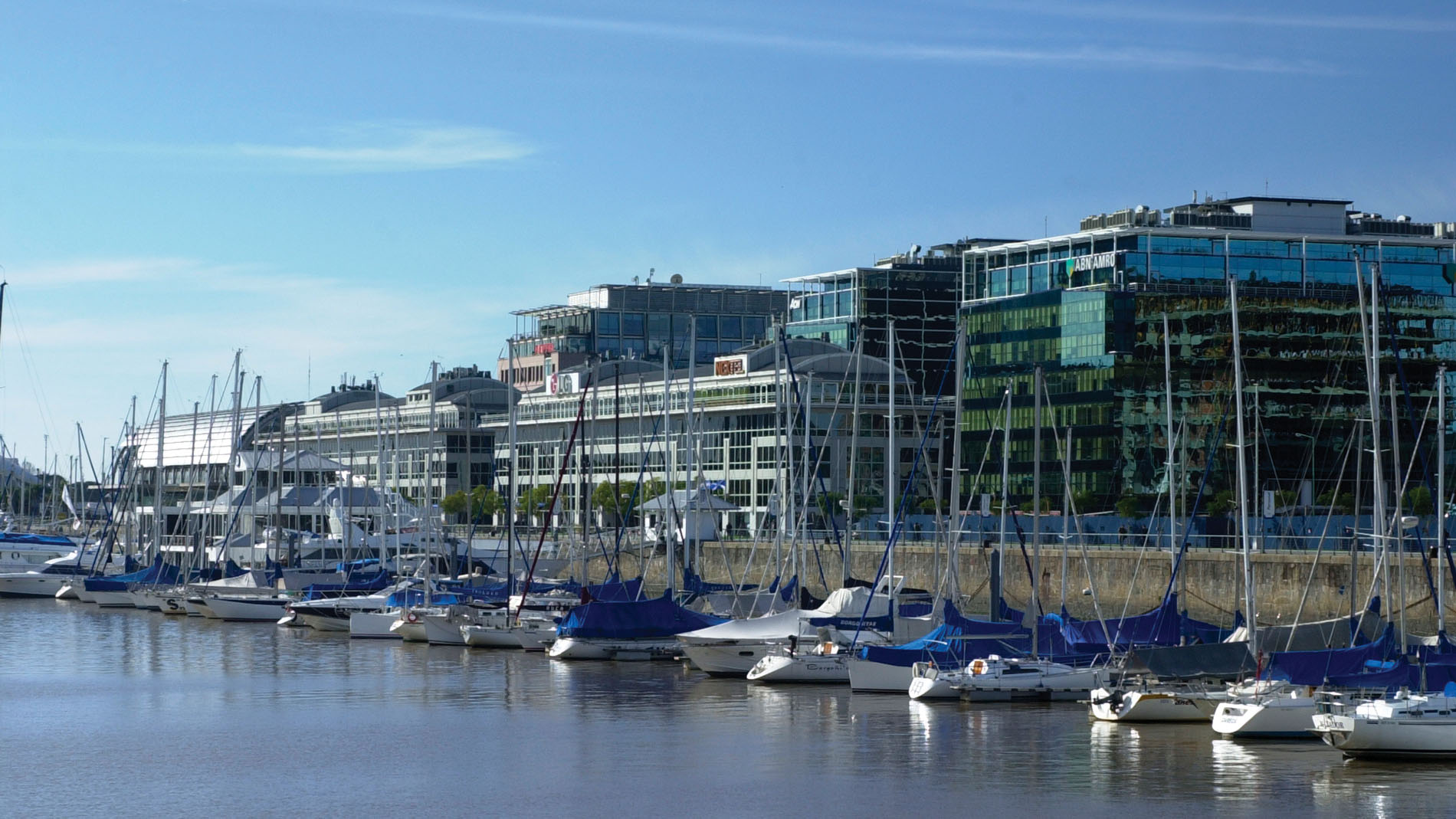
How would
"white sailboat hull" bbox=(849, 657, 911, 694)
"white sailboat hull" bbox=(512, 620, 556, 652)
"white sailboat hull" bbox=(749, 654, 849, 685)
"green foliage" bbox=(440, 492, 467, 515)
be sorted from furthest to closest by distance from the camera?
"green foliage" bbox=(440, 492, 467, 515)
"white sailboat hull" bbox=(512, 620, 556, 652)
"white sailboat hull" bbox=(749, 654, 849, 685)
"white sailboat hull" bbox=(849, 657, 911, 694)

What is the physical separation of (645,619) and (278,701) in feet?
50.1

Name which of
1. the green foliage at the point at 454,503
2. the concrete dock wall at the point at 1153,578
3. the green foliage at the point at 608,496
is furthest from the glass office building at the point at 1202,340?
the green foliage at the point at 454,503

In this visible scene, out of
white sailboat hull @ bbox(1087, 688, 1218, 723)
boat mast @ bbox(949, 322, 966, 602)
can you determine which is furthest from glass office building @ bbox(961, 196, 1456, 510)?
white sailboat hull @ bbox(1087, 688, 1218, 723)

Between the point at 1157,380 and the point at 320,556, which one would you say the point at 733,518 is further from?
the point at 320,556

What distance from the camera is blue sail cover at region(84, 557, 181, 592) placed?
116m

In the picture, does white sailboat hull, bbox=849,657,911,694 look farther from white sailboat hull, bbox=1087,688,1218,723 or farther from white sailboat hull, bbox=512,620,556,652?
white sailboat hull, bbox=512,620,556,652

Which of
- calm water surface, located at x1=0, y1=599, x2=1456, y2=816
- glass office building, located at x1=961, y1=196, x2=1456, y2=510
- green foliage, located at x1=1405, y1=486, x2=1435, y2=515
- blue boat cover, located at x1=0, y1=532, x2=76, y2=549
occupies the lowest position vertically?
calm water surface, located at x1=0, y1=599, x2=1456, y2=816

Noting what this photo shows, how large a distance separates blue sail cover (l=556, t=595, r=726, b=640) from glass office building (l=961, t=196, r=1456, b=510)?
67110mm

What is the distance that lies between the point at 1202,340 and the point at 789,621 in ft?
294

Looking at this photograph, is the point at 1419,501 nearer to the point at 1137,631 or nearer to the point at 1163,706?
the point at 1137,631

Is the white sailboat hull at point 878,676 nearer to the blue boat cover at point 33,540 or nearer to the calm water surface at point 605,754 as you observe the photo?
the calm water surface at point 605,754

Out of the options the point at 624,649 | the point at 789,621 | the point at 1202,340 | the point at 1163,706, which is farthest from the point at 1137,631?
the point at 1202,340

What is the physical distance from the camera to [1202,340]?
148500mm

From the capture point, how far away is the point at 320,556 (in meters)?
122
